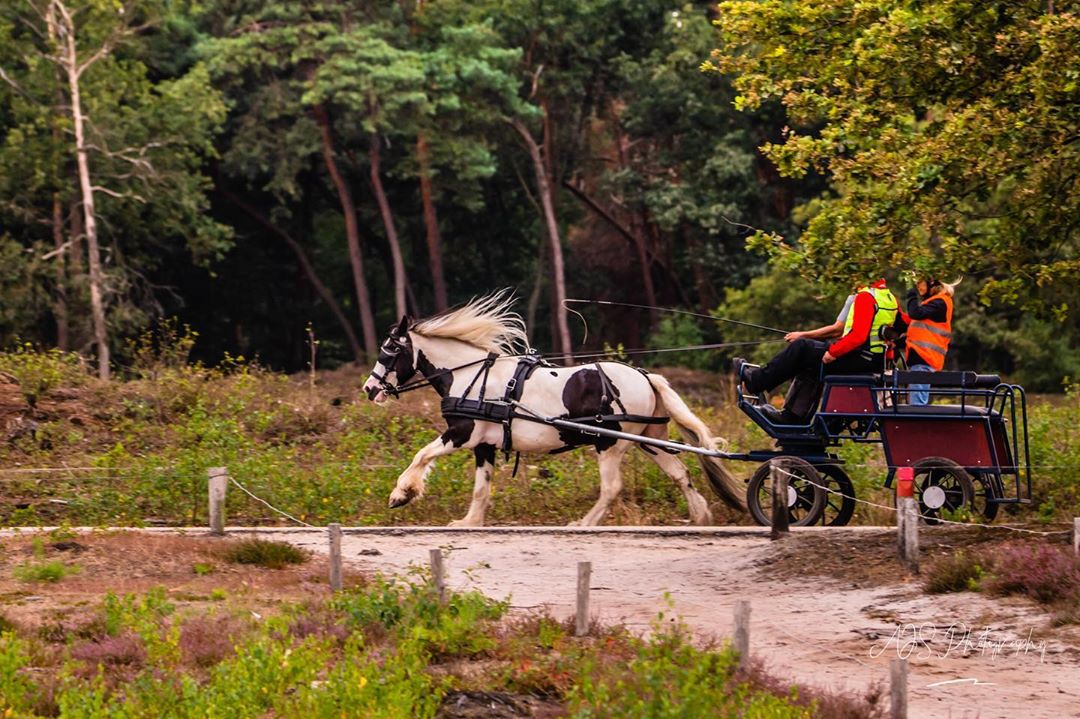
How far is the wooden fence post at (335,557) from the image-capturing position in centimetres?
1498

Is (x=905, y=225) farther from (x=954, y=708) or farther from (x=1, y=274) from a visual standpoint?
(x=1, y=274)

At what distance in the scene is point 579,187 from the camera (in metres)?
60.1

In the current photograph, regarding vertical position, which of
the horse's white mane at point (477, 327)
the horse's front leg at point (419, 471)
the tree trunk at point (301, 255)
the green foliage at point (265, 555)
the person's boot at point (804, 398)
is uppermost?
the tree trunk at point (301, 255)

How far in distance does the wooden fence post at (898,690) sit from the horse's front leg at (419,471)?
851cm

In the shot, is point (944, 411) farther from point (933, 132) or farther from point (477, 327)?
point (477, 327)

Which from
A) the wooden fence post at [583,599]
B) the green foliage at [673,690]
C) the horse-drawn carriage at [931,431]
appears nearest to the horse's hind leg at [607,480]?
the horse-drawn carriage at [931,431]

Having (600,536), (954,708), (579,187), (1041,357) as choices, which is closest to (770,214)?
(579,187)

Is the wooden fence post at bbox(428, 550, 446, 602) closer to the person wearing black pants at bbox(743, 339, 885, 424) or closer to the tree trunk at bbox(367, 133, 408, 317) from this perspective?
the person wearing black pants at bbox(743, 339, 885, 424)

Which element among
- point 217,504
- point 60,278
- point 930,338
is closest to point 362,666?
point 217,504

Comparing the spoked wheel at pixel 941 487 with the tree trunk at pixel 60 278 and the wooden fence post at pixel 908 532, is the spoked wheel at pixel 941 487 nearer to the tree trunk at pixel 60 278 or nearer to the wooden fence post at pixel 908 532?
the wooden fence post at pixel 908 532

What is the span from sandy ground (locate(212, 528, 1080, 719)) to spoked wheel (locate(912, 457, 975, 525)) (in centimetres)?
57

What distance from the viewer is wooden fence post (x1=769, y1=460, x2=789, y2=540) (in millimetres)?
16797

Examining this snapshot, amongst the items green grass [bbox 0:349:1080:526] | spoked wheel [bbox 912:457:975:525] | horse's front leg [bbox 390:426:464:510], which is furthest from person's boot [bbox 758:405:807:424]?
horse's front leg [bbox 390:426:464:510]

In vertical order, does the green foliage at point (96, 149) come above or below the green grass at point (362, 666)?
A: above
